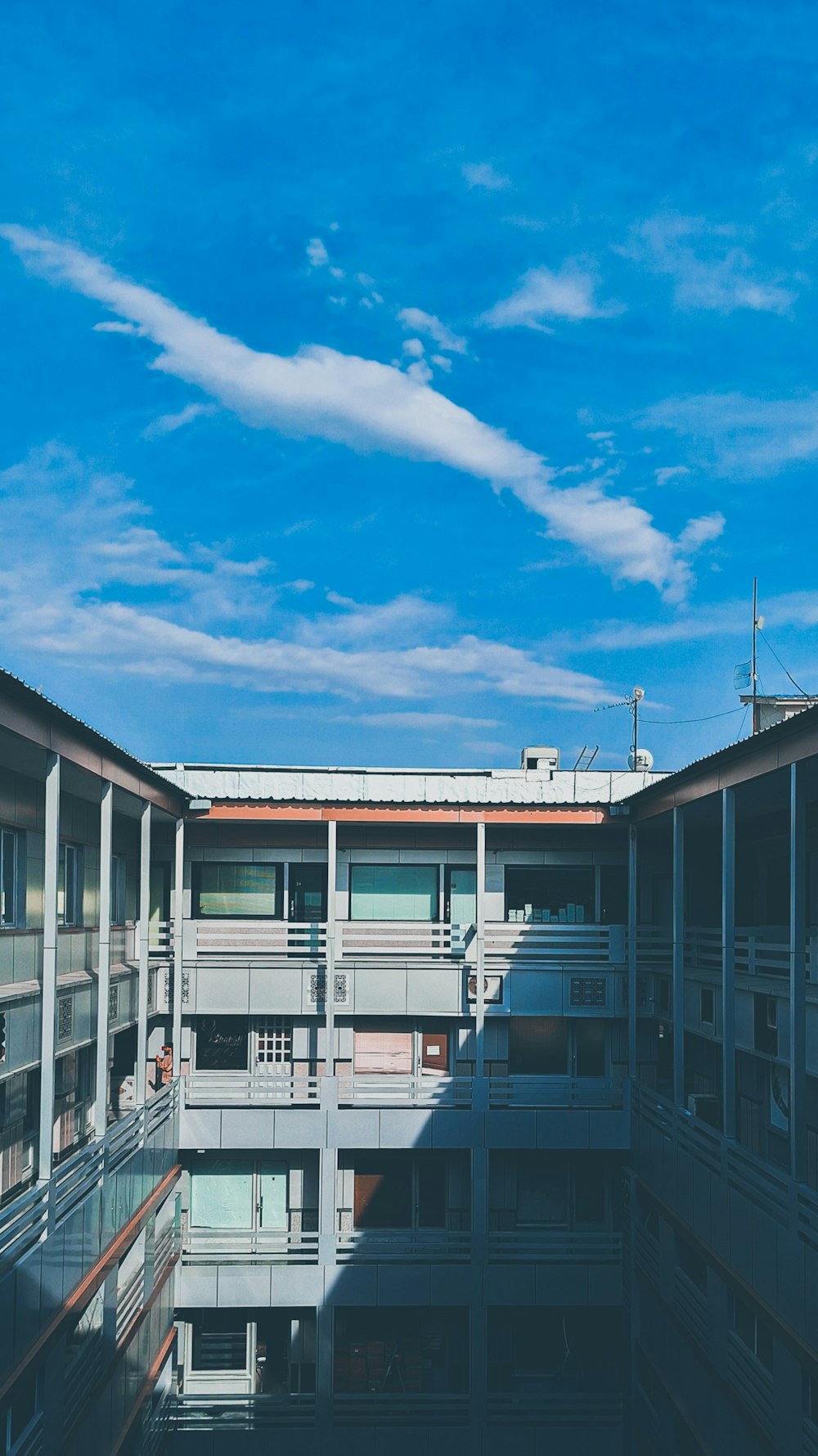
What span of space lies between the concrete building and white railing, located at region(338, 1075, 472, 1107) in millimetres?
64

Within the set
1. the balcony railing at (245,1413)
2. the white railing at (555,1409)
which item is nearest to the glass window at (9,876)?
the balcony railing at (245,1413)

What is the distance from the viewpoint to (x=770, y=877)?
19047mm

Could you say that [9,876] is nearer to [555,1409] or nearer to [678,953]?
[678,953]

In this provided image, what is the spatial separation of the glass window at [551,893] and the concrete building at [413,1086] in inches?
2.6

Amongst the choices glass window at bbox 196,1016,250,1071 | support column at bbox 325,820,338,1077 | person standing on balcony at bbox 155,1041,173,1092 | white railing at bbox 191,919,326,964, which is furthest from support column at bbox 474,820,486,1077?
person standing on balcony at bbox 155,1041,173,1092

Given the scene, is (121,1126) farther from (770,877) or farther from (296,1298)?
(770,877)

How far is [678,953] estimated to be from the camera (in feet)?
53.7

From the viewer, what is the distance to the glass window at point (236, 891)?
70.8 feet

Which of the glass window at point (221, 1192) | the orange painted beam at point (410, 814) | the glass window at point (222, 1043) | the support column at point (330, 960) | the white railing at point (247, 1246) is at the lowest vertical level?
the white railing at point (247, 1246)

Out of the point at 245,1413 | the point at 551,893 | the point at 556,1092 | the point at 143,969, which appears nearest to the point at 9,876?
the point at 143,969

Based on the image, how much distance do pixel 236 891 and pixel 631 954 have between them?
26.2 ft

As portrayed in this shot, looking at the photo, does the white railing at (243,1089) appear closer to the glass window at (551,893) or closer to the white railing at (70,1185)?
the white railing at (70,1185)

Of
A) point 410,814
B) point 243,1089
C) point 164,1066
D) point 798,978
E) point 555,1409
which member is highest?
point 410,814

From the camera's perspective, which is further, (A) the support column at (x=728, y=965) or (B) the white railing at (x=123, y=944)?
(B) the white railing at (x=123, y=944)
